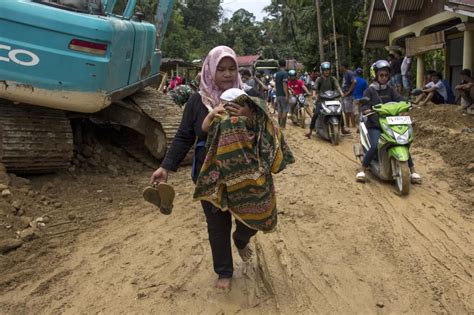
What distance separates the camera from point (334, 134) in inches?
390

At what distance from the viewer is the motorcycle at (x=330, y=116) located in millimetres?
9970

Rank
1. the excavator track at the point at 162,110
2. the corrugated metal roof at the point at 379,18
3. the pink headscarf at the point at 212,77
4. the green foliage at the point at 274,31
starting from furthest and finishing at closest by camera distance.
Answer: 1. the green foliage at the point at 274,31
2. the corrugated metal roof at the point at 379,18
3. the excavator track at the point at 162,110
4. the pink headscarf at the point at 212,77

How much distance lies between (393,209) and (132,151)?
14.4 ft

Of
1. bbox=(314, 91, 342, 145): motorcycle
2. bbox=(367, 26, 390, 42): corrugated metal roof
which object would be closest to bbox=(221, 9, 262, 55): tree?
bbox=(367, 26, 390, 42): corrugated metal roof

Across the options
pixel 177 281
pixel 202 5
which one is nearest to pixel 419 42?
pixel 177 281

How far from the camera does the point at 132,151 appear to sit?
27.0 ft

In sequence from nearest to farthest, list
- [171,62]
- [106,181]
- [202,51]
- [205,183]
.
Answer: [205,183] < [106,181] < [171,62] < [202,51]

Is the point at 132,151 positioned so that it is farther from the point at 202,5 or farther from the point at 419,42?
the point at 202,5

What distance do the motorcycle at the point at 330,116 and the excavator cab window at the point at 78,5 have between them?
5379 millimetres

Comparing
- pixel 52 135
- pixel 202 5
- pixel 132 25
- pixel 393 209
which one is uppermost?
pixel 202 5

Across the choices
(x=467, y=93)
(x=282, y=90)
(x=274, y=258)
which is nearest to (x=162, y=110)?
(x=274, y=258)

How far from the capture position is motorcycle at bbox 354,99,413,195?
6016 mm

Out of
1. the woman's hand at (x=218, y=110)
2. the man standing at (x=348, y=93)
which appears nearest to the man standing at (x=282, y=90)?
the man standing at (x=348, y=93)

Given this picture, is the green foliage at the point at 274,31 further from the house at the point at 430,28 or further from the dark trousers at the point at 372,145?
the dark trousers at the point at 372,145
